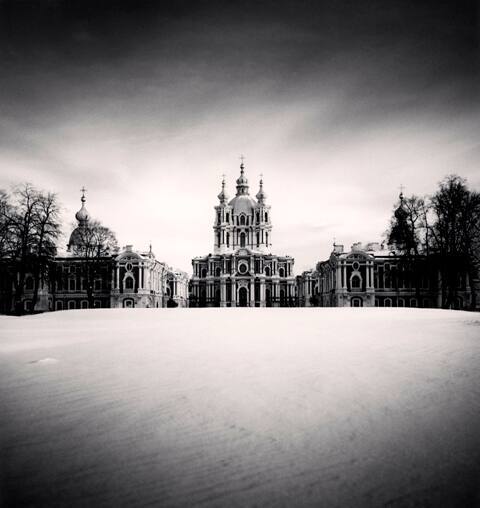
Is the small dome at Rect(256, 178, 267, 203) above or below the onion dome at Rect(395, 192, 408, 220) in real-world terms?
above

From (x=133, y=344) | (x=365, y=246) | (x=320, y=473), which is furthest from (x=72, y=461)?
(x=365, y=246)

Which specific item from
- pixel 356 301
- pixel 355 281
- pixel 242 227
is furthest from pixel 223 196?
pixel 356 301

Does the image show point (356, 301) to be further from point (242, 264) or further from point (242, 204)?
point (242, 204)

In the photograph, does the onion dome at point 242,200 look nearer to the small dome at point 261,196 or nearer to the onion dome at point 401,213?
the small dome at point 261,196

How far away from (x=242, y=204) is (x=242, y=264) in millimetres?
17481

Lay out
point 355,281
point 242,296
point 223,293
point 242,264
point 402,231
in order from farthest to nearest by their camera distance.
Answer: point 242,264, point 242,296, point 223,293, point 355,281, point 402,231

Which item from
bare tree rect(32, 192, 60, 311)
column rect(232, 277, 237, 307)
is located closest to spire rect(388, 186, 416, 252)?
bare tree rect(32, 192, 60, 311)

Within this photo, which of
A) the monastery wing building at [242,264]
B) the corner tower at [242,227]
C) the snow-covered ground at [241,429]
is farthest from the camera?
the corner tower at [242,227]

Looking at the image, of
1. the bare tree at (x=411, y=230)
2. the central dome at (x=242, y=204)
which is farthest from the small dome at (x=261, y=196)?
the bare tree at (x=411, y=230)

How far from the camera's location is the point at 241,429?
212 inches

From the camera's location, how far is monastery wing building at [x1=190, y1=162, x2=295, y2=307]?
81562 millimetres

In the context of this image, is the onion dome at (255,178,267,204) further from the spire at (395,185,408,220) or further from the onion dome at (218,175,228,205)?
the spire at (395,185,408,220)

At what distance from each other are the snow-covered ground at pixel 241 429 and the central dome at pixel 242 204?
85739 millimetres

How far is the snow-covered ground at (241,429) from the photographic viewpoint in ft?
13.5
